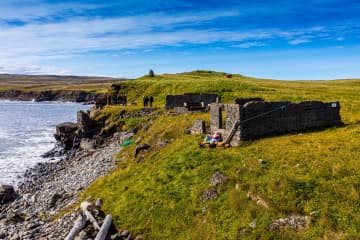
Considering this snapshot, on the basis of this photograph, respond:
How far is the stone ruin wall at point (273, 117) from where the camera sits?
72.6 ft

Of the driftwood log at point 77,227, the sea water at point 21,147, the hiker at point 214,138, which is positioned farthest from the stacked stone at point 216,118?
the sea water at point 21,147

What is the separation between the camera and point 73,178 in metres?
30.4

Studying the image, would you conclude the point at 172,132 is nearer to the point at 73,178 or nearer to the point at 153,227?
the point at 73,178

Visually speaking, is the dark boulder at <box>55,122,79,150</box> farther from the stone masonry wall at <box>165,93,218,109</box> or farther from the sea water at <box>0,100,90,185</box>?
Answer: the stone masonry wall at <box>165,93,218,109</box>

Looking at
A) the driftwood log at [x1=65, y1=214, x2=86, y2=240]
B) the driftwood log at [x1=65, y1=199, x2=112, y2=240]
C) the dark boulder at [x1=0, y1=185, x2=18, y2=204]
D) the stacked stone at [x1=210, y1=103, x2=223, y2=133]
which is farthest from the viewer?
the dark boulder at [x1=0, y1=185, x2=18, y2=204]

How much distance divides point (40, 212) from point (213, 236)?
1287 centimetres

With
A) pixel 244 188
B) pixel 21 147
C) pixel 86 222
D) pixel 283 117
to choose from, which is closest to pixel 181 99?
pixel 283 117

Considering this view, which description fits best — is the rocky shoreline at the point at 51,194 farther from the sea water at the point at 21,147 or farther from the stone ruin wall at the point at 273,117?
the stone ruin wall at the point at 273,117

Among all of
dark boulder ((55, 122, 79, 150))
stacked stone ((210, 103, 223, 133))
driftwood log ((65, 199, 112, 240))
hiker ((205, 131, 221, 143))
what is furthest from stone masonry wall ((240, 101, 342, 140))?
dark boulder ((55, 122, 79, 150))

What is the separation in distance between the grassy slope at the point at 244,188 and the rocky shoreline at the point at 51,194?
2.52 m

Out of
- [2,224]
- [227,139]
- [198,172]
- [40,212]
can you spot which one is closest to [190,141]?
[227,139]

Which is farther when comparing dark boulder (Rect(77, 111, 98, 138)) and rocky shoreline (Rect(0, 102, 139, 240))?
dark boulder (Rect(77, 111, 98, 138))

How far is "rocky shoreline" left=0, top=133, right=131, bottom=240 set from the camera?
63.6 feet

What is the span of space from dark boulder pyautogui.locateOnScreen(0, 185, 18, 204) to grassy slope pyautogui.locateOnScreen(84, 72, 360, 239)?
8464 mm
